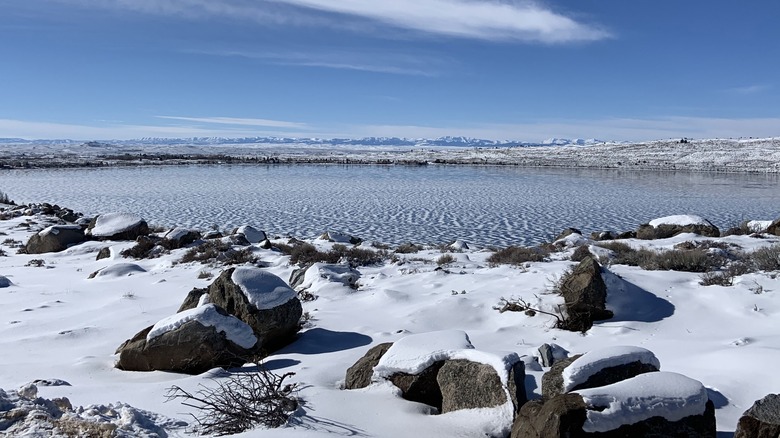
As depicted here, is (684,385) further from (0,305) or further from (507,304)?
(0,305)

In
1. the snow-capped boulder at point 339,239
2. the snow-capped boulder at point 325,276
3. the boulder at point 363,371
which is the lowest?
the snow-capped boulder at point 339,239

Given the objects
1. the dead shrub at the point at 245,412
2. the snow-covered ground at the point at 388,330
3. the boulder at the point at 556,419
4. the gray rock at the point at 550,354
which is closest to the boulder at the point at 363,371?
the snow-covered ground at the point at 388,330

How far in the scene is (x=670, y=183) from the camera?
4447 centimetres

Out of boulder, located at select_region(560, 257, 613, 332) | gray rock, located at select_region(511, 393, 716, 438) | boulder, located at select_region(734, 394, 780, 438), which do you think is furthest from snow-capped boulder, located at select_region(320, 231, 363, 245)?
boulder, located at select_region(734, 394, 780, 438)

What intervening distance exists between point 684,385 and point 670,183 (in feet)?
147

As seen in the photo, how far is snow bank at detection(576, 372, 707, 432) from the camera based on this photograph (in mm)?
3787

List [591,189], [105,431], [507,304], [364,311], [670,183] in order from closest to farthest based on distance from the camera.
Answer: [105,431]
[507,304]
[364,311]
[591,189]
[670,183]

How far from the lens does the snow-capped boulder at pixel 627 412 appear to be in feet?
12.3

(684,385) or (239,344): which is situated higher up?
(684,385)

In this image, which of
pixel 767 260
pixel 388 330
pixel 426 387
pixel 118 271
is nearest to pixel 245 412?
pixel 426 387

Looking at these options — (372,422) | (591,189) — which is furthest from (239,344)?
(591,189)

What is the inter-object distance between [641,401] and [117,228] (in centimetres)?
1632

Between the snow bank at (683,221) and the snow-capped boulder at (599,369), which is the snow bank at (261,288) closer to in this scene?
the snow-capped boulder at (599,369)

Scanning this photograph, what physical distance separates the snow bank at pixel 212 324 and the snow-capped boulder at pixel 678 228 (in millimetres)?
13264
